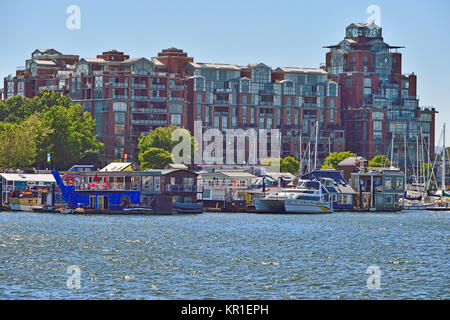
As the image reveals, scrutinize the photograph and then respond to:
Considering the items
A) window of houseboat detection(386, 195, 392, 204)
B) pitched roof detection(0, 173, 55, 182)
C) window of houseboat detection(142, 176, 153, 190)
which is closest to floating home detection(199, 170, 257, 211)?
window of houseboat detection(142, 176, 153, 190)

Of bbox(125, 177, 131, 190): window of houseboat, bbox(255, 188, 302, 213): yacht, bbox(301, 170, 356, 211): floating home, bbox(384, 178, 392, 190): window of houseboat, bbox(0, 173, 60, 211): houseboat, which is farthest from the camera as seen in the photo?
bbox(384, 178, 392, 190): window of houseboat

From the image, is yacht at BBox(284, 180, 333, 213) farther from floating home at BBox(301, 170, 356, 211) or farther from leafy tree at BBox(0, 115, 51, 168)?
leafy tree at BBox(0, 115, 51, 168)

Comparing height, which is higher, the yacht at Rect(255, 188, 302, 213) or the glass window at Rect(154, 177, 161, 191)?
the glass window at Rect(154, 177, 161, 191)

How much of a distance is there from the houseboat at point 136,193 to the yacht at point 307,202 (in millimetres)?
14378

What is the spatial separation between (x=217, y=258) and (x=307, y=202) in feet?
259

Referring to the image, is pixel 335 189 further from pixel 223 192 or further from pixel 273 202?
pixel 223 192

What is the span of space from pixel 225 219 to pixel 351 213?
35.6 meters

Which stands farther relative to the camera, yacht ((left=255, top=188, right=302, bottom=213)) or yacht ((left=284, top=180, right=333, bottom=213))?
yacht ((left=255, top=188, right=302, bottom=213))

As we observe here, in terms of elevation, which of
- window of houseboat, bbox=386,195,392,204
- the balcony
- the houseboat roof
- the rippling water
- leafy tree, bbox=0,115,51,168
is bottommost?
the rippling water

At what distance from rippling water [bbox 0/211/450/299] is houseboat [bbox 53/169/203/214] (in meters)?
10.5

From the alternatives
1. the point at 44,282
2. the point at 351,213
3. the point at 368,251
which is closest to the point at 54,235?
the point at 368,251

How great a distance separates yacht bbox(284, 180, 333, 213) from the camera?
159875 mm
